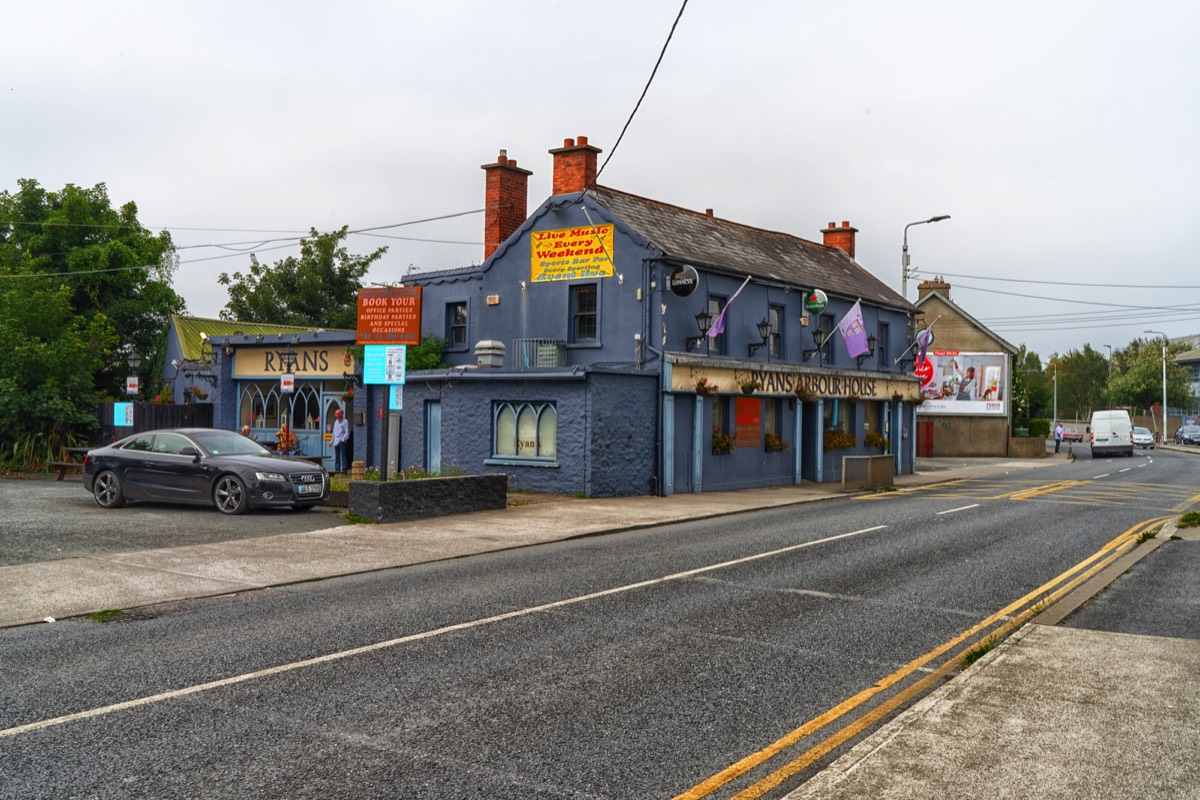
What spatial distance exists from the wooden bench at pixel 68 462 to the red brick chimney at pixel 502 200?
12299 mm

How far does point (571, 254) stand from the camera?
25234 millimetres

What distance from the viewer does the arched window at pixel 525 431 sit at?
2292 centimetres

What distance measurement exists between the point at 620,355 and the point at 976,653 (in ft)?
56.3

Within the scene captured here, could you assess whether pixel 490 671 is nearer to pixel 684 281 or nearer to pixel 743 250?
pixel 684 281

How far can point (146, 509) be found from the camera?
1803 centimetres

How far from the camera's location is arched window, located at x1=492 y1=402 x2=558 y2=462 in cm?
2292

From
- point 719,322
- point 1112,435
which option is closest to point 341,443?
point 719,322

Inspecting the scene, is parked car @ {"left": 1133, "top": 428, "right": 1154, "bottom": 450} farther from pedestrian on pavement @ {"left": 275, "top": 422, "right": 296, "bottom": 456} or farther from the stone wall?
the stone wall

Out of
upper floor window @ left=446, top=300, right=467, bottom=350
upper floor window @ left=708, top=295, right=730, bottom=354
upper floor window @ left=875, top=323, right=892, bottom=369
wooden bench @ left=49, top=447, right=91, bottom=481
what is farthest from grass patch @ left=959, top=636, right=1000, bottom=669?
upper floor window @ left=875, top=323, right=892, bottom=369

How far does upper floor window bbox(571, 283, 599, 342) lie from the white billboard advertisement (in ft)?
113

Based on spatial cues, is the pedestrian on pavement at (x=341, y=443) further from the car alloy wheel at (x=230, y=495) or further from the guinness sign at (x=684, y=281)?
the guinness sign at (x=684, y=281)

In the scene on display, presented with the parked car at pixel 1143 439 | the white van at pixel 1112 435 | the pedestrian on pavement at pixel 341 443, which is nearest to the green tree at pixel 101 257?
the pedestrian on pavement at pixel 341 443

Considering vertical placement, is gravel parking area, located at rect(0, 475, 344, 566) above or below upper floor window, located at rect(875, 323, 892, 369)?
below

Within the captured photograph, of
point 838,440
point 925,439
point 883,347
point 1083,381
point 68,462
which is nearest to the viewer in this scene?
point 68,462
